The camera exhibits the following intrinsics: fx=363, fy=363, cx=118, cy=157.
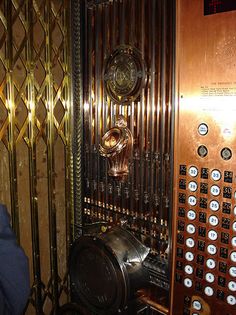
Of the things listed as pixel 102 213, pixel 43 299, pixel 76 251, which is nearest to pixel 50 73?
pixel 102 213

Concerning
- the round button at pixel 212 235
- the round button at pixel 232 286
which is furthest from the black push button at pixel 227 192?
the round button at pixel 232 286

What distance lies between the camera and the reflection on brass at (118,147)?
2264mm

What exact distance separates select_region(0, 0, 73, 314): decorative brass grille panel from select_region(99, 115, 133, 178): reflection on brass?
0.49m

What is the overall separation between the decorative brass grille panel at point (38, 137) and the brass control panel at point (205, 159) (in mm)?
1016

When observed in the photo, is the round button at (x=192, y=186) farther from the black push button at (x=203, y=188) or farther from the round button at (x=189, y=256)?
the round button at (x=189, y=256)

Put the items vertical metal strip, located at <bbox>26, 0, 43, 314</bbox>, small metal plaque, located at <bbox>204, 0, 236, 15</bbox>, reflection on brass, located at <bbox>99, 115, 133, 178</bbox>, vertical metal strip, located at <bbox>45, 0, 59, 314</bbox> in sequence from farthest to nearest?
vertical metal strip, located at <bbox>45, 0, 59, 314</bbox>, vertical metal strip, located at <bbox>26, 0, 43, 314</bbox>, reflection on brass, located at <bbox>99, 115, 133, 178</bbox>, small metal plaque, located at <bbox>204, 0, 236, 15</bbox>

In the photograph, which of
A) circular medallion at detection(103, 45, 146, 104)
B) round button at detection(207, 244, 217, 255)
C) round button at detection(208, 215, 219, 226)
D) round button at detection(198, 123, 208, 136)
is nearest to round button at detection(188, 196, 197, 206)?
round button at detection(208, 215, 219, 226)

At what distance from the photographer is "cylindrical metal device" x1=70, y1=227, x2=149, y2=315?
2.13 meters

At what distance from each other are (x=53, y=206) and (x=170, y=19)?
1.52m

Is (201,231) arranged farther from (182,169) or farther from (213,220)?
(182,169)

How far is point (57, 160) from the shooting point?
2680mm

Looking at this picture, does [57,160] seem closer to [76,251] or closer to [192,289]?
[76,251]

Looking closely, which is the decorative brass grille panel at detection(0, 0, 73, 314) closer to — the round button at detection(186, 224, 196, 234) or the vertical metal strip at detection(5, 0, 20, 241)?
the vertical metal strip at detection(5, 0, 20, 241)

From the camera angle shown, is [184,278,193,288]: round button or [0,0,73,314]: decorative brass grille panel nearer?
[184,278,193,288]: round button
